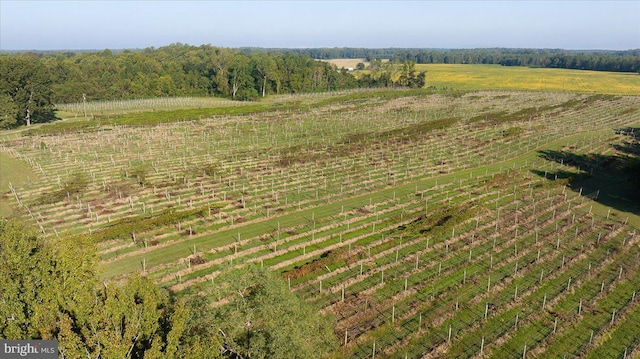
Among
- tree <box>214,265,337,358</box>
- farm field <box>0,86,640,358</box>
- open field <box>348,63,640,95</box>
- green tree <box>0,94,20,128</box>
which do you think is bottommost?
farm field <box>0,86,640,358</box>

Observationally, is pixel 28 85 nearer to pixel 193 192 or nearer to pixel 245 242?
pixel 193 192

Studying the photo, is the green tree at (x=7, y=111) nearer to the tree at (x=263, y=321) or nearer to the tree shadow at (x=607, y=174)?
the tree at (x=263, y=321)

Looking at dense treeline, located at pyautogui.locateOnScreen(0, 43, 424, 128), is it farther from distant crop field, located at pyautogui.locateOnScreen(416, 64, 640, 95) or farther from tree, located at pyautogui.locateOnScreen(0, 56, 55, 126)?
tree, located at pyautogui.locateOnScreen(0, 56, 55, 126)

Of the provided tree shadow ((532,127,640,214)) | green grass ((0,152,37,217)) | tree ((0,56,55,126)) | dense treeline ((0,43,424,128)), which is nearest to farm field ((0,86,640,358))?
tree shadow ((532,127,640,214))

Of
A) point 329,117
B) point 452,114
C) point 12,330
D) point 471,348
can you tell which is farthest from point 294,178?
point 452,114

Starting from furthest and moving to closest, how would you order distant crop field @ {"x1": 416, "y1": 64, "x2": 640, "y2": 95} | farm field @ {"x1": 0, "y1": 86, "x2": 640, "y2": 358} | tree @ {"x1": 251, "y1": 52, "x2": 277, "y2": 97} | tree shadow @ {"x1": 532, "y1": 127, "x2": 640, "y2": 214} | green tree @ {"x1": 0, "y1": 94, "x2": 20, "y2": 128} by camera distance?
tree @ {"x1": 251, "y1": 52, "x2": 277, "y2": 97}
distant crop field @ {"x1": 416, "y1": 64, "x2": 640, "y2": 95}
green tree @ {"x1": 0, "y1": 94, "x2": 20, "y2": 128}
tree shadow @ {"x1": 532, "y1": 127, "x2": 640, "y2": 214}
farm field @ {"x1": 0, "y1": 86, "x2": 640, "y2": 358}

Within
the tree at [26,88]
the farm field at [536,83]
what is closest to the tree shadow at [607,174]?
the farm field at [536,83]

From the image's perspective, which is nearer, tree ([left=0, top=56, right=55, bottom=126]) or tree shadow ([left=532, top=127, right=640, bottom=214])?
tree shadow ([left=532, top=127, right=640, bottom=214])
